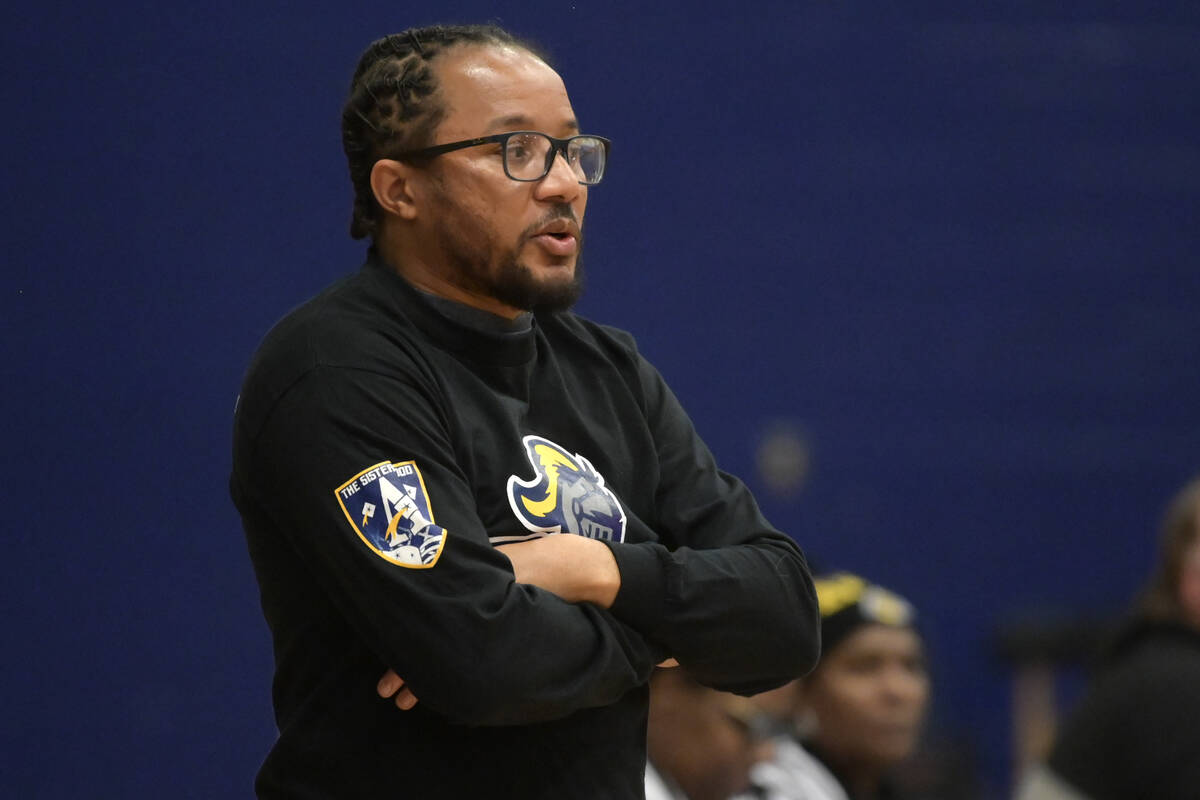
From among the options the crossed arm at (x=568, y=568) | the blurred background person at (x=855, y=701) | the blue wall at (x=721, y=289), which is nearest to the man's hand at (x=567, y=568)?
the crossed arm at (x=568, y=568)

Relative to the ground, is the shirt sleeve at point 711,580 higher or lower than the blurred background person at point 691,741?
higher

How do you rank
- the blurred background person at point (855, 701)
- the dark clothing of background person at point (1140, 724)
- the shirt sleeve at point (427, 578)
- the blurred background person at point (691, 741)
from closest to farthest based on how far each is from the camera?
the shirt sleeve at point (427, 578) → the dark clothing of background person at point (1140, 724) → the blurred background person at point (691, 741) → the blurred background person at point (855, 701)

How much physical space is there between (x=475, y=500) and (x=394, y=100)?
0.57 meters

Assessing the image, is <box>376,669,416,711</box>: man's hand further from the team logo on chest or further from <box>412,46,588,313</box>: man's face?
<box>412,46,588,313</box>: man's face

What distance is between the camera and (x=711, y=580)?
2092mm

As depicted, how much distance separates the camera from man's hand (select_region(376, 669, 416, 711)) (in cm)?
191

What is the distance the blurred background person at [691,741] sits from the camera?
3.54 meters

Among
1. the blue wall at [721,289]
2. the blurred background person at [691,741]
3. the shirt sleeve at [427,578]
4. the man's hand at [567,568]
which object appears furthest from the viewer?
the blue wall at [721,289]

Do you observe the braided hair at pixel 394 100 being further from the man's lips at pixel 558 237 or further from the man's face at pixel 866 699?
the man's face at pixel 866 699

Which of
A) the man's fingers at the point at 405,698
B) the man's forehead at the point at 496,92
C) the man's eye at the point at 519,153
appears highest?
the man's forehead at the point at 496,92

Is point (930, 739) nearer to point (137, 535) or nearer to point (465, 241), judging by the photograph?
point (137, 535)

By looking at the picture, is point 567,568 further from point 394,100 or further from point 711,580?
point 394,100

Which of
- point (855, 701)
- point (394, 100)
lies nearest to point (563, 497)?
point (394, 100)

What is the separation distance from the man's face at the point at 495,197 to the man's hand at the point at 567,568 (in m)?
0.35
